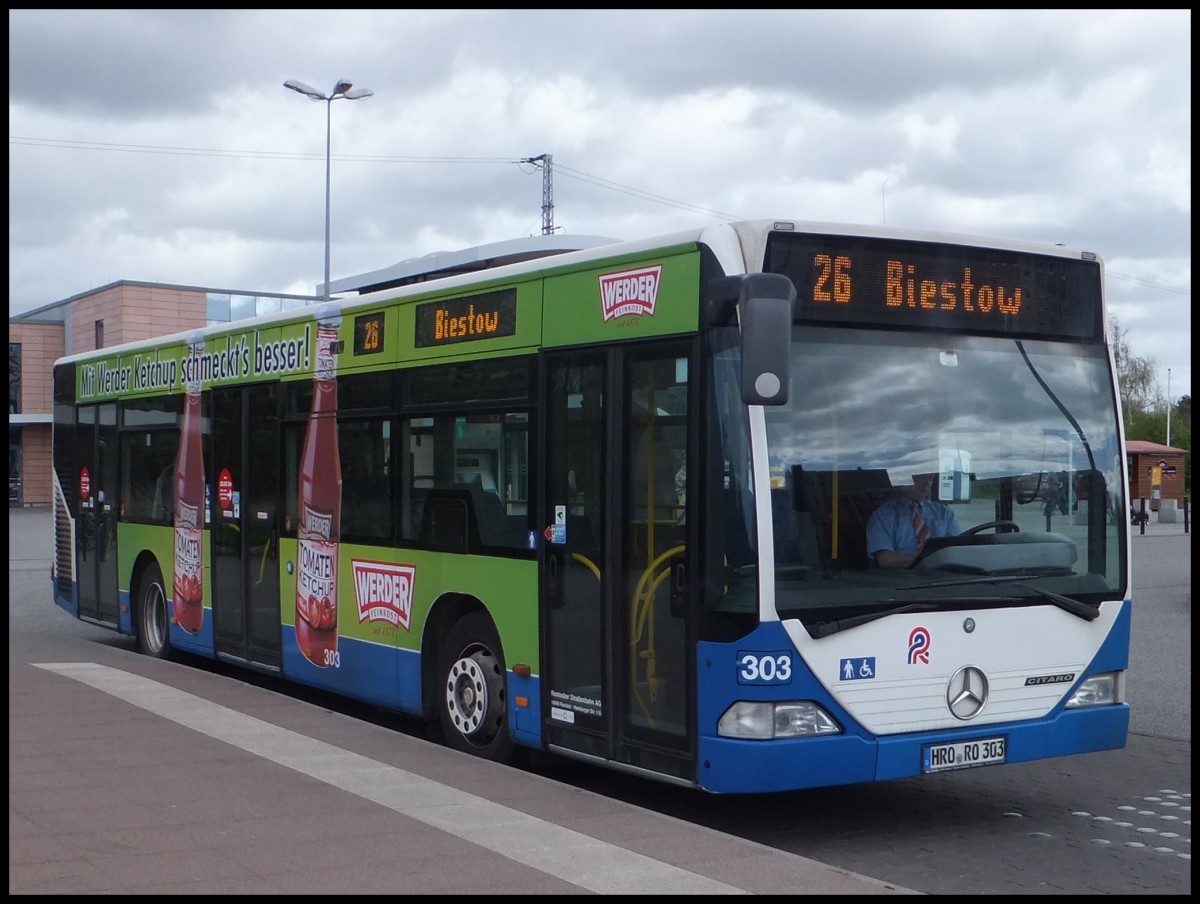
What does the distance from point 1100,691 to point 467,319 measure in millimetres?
4273

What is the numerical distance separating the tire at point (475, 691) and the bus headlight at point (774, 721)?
6.89 feet

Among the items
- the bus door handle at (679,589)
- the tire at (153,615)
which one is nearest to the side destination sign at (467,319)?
the bus door handle at (679,589)

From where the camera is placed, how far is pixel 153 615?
14.5m

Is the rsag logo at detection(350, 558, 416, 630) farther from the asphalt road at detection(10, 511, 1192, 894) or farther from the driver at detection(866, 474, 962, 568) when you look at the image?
the driver at detection(866, 474, 962, 568)

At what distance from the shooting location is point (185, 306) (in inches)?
2158

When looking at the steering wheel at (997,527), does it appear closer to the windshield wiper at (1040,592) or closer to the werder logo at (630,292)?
the windshield wiper at (1040,592)

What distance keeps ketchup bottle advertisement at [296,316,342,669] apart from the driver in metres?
4.77

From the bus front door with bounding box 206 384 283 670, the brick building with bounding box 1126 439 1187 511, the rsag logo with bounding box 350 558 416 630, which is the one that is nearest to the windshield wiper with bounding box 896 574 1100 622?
the rsag logo with bounding box 350 558 416 630

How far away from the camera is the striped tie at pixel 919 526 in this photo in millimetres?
7238

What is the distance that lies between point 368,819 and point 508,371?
2.86 meters

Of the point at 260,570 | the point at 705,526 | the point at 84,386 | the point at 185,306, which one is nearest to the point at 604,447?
the point at 705,526

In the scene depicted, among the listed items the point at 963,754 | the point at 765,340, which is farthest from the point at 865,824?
the point at 765,340

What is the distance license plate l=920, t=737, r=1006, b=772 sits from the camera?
23.6 feet

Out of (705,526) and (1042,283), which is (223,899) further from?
(1042,283)
